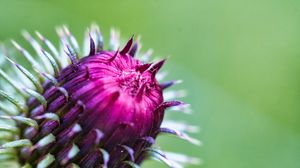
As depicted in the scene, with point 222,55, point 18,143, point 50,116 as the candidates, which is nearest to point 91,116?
point 50,116

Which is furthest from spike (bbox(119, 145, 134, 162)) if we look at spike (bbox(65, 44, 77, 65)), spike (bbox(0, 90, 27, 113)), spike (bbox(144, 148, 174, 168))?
spike (bbox(0, 90, 27, 113))

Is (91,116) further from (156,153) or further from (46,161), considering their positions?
(156,153)

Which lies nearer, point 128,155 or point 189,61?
point 128,155

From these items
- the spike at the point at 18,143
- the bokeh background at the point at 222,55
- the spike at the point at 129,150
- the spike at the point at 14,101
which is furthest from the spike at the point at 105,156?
the bokeh background at the point at 222,55

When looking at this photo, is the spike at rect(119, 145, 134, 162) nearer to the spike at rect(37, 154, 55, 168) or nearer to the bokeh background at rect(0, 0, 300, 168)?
the spike at rect(37, 154, 55, 168)

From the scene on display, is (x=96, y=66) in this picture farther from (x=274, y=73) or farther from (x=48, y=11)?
(x=274, y=73)

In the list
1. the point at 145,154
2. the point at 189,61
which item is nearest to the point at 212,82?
the point at 189,61
